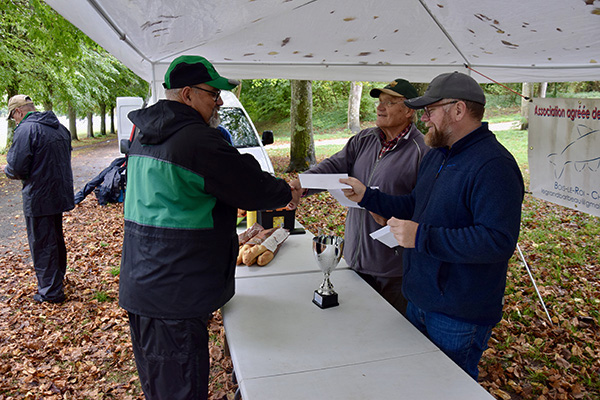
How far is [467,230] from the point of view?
1621 mm

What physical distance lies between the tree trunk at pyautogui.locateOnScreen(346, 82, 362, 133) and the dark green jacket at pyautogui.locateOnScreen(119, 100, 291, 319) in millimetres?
20240

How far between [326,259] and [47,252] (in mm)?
3648

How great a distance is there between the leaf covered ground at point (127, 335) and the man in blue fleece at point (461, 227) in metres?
1.65

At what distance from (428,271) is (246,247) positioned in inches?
52.3

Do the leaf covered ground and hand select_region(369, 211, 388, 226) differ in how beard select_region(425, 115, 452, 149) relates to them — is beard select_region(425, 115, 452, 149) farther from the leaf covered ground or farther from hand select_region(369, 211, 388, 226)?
the leaf covered ground

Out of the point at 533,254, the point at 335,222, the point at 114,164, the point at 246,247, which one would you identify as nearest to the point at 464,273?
the point at 246,247

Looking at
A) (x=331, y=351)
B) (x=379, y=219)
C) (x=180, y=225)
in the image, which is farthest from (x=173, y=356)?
(x=379, y=219)

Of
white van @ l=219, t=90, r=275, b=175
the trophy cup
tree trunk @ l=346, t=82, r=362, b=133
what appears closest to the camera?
the trophy cup

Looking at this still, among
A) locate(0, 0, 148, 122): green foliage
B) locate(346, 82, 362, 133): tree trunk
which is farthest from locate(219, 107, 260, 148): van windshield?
locate(346, 82, 362, 133): tree trunk

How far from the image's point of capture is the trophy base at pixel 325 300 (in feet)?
6.82

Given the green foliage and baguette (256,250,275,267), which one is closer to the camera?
baguette (256,250,275,267)

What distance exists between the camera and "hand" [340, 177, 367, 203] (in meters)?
2.36

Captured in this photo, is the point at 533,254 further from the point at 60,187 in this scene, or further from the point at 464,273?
the point at 60,187

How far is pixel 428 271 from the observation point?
6.03ft
